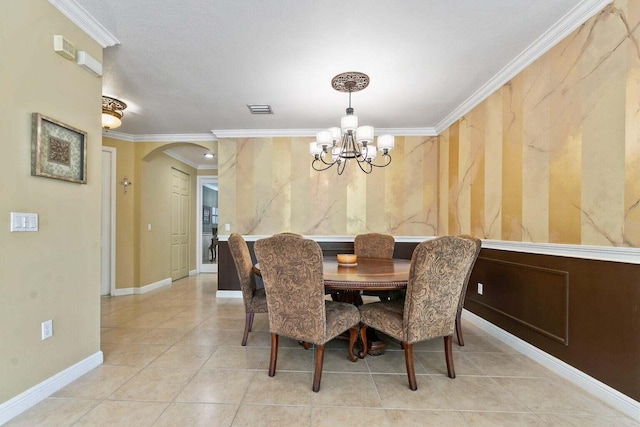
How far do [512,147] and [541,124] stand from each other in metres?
0.33

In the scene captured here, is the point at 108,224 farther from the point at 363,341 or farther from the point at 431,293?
the point at 431,293

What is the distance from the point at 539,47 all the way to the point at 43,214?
3.62m

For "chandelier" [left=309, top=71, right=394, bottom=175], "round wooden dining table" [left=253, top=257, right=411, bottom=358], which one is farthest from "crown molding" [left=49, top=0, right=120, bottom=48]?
"round wooden dining table" [left=253, top=257, right=411, bottom=358]

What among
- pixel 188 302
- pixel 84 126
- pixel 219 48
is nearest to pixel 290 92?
pixel 219 48

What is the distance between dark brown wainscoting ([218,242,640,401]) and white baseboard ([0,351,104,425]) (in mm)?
3330

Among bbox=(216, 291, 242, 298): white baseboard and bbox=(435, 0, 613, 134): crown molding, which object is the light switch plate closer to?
bbox=(216, 291, 242, 298): white baseboard

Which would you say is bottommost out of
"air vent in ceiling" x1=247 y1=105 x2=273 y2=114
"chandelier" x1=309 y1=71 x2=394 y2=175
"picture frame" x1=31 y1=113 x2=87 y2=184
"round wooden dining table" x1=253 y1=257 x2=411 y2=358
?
"round wooden dining table" x1=253 y1=257 x2=411 y2=358

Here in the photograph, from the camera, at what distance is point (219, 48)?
87.8 inches

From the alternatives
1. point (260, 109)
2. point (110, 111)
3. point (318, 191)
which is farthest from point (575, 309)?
point (110, 111)

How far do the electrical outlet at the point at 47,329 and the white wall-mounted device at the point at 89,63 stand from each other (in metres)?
1.69

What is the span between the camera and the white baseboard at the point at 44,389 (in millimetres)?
1478

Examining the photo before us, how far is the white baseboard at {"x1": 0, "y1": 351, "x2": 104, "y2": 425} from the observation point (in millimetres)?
1478

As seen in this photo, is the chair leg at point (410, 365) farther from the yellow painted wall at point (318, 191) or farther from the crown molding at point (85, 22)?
the crown molding at point (85, 22)

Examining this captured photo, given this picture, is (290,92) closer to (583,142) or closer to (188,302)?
(583,142)
